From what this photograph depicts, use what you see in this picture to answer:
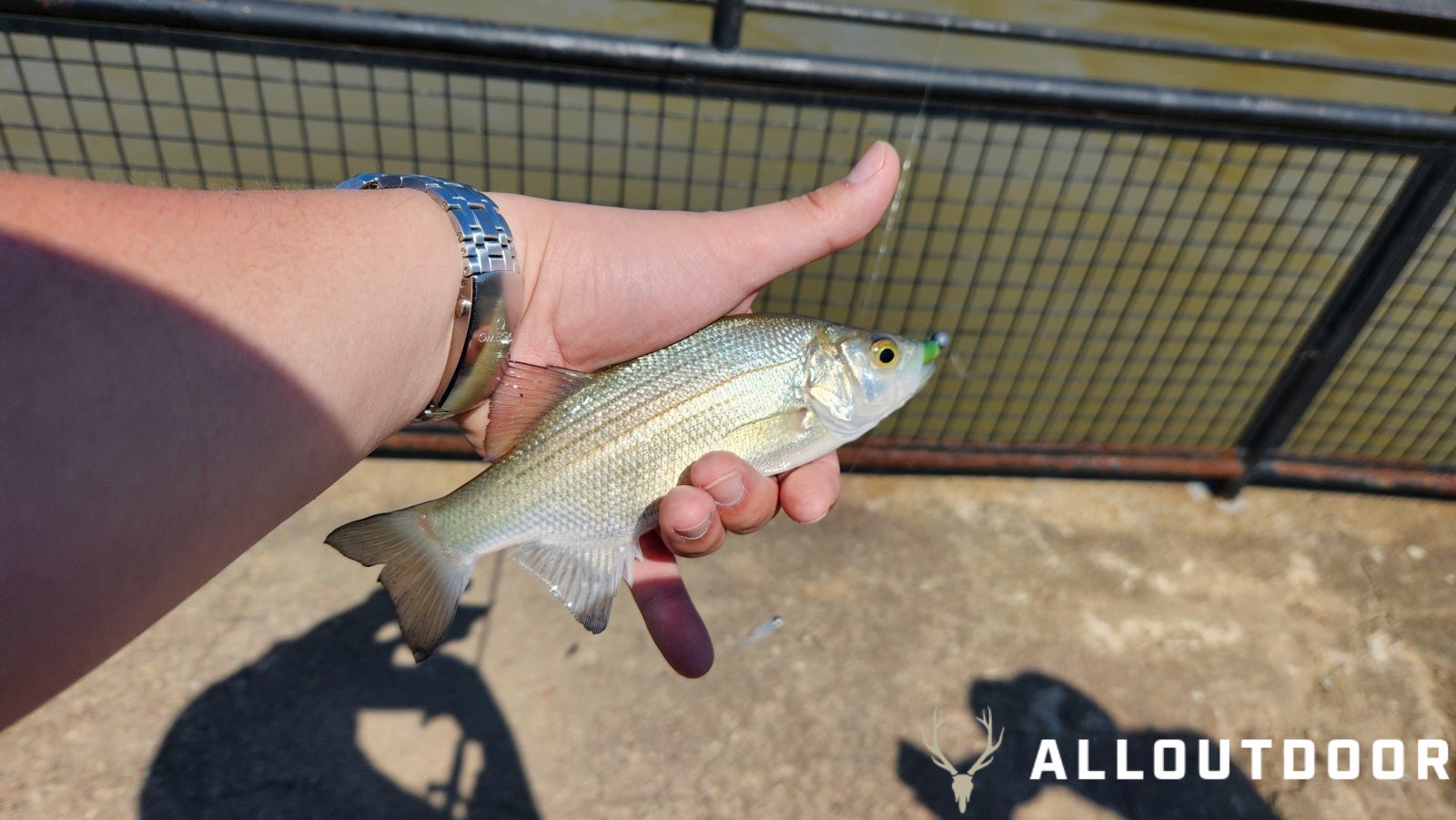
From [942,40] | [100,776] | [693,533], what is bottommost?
[100,776]

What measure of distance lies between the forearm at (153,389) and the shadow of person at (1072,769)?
7.65ft

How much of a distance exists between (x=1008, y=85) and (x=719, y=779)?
2.57 m

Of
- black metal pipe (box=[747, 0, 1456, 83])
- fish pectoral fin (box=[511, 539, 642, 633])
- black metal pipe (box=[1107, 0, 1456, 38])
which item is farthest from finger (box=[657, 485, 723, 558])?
black metal pipe (box=[1107, 0, 1456, 38])

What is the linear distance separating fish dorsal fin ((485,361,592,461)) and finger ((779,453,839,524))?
0.61 meters

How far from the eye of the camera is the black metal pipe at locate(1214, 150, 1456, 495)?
345 cm

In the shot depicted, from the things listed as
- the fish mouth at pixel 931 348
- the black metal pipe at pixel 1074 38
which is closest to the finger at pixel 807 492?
the fish mouth at pixel 931 348

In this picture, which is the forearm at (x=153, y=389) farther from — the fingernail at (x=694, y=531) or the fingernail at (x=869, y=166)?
the fingernail at (x=869, y=166)

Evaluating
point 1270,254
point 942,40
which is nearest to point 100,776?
point 1270,254

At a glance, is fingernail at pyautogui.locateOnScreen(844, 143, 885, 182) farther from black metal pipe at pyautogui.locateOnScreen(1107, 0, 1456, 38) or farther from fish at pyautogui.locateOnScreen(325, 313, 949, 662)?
black metal pipe at pyautogui.locateOnScreen(1107, 0, 1456, 38)

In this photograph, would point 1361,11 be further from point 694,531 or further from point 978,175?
point 694,531

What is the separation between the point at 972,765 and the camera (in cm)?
318

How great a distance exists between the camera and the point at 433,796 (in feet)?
9.53

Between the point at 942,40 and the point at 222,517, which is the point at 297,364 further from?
the point at 942,40

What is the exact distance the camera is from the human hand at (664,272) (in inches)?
91.2
